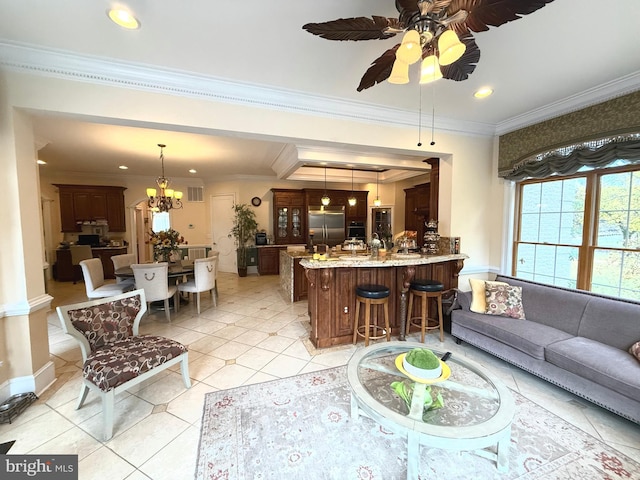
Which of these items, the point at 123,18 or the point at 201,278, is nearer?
the point at 123,18

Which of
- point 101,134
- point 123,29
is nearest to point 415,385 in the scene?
point 123,29

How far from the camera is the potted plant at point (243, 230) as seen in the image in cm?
716

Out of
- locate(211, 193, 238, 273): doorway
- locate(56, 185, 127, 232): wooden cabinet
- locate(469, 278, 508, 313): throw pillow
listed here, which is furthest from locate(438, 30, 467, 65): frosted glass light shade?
locate(56, 185, 127, 232): wooden cabinet

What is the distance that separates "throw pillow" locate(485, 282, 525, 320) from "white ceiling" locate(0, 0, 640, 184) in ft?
6.89

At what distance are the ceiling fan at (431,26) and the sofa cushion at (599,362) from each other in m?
2.41

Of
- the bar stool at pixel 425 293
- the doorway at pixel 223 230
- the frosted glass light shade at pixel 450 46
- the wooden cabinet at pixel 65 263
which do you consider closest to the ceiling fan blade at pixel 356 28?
the frosted glass light shade at pixel 450 46

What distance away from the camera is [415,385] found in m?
1.67

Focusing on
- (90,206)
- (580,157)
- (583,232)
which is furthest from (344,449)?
(90,206)

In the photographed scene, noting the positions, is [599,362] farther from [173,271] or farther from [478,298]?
[173,271]

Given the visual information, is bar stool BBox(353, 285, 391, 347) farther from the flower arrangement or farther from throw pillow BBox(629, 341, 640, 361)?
the flower arrangement

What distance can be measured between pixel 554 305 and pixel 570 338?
42 cm

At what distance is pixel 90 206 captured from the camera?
675 cm

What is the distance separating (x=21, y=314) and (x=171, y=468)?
6.06ft

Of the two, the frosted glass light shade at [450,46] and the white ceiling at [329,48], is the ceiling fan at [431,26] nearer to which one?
the frosted glass light shade at [450,46]
